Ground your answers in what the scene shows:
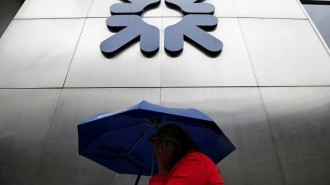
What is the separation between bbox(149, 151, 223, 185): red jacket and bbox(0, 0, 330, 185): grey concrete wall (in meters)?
2.67

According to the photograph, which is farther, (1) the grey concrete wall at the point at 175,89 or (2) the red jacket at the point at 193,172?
(1) the grey concrete wall at the point at 175,89

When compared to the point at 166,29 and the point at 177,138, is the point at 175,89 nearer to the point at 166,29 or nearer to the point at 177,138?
the point at 166,29

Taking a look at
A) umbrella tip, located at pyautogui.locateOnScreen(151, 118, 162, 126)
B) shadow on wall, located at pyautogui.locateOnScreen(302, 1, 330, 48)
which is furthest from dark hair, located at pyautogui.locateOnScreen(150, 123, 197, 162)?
shadow on wall, located at pyautogui.locateOnScreen(302, 1, 330, 48)

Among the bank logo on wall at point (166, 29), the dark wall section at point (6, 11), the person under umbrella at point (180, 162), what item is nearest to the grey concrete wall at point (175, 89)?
the bank logo on wall at point (166, 29)

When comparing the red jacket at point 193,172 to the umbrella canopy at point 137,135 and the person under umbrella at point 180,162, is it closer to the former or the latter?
the person under umbrella at point 180,162

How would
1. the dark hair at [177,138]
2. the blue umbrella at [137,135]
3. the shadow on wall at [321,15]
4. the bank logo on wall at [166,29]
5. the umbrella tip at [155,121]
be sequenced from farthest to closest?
the shadow on wall at [321,15] < the bank logo on wall at [166,29] < the umbrella tip at [155,121] < the blue umbrella at [137,135] < the dark hair at [177,138]

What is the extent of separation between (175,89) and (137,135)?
8.53ft

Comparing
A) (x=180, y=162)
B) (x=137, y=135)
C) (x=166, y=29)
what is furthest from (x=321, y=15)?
(x=180, y=162)

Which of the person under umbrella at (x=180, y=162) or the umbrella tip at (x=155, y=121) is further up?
the person under umbrella at (x=180, y=162)

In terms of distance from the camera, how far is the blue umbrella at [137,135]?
255cm

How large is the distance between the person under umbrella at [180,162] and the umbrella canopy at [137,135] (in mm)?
176

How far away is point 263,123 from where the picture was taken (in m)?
5.30

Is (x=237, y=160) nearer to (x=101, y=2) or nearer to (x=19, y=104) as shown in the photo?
(x=19, y=104)

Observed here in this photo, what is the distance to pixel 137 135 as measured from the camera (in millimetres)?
3133
